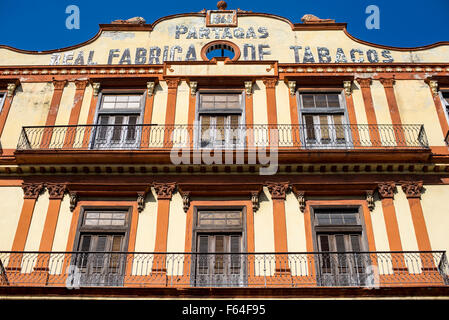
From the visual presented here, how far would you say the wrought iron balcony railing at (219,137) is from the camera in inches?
577

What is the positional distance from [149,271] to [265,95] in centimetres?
680

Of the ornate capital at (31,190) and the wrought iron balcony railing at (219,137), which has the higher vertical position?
the wrought iron balcony railing at (219,137)

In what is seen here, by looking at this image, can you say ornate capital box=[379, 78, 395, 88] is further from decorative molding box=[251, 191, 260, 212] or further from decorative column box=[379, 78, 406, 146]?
decorative molding box=[251, 191, 260, 212]

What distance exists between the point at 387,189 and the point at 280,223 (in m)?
3.14

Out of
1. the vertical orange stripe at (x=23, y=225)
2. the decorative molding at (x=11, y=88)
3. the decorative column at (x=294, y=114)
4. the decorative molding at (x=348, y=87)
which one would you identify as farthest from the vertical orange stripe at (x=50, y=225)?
the decorative molding at (x=348, y=87)

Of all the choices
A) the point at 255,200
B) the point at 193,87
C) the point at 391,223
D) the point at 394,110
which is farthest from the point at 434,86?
the point at 193,87

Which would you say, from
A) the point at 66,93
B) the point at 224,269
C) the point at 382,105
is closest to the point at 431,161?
the point at 382,105

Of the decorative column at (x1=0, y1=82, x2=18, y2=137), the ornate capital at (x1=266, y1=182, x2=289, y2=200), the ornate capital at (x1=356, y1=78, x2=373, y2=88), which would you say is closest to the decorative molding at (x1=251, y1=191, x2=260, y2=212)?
the ornate capital at (x1=266, y1=182, x2=289, y2=200)

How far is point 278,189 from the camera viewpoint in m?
13.7

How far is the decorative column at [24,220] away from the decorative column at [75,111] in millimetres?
1609

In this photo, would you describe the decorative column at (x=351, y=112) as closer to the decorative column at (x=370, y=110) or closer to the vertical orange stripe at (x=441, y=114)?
the decorative column at (x=370, y=110)

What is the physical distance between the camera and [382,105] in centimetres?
1578

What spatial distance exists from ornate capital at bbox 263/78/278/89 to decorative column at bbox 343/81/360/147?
2234 mm

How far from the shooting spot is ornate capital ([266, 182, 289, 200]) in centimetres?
1363
